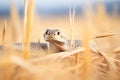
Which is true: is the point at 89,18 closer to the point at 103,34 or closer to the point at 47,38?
the point at 103,34

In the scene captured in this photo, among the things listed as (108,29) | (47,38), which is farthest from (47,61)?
(47,38)

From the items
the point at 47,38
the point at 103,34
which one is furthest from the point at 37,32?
the point at 47,38

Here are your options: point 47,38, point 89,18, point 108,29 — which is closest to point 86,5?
point 89,18

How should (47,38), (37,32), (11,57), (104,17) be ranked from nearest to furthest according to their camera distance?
(11,57) → (104,17) → (37,32) → (47,38)

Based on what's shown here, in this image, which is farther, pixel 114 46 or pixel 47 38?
pixel 47 38

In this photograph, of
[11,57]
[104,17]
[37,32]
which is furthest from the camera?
[37,32]

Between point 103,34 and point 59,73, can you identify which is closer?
Result: point 59,73

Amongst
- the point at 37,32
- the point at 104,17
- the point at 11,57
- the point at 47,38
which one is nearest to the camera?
the point at 11,57

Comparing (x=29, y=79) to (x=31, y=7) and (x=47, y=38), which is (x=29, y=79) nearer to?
(x=31, y=7)
